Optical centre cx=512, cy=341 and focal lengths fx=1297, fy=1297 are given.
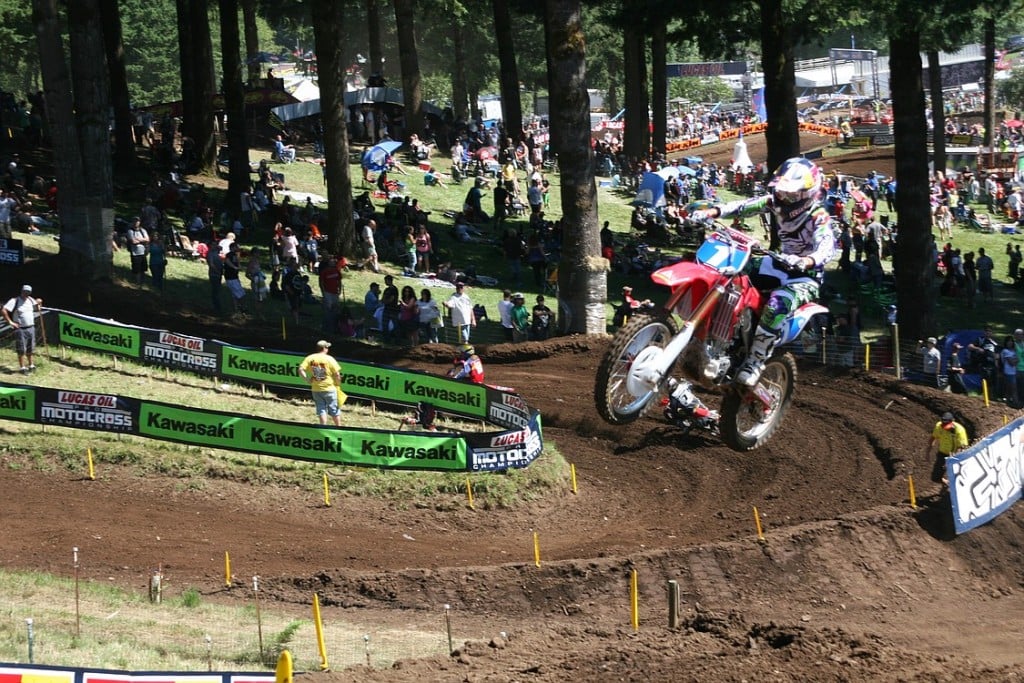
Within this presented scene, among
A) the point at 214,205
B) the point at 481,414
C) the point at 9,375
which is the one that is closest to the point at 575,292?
the point at 481,414

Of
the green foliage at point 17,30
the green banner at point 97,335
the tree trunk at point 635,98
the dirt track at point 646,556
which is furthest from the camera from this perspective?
the green foliage at point 17,30

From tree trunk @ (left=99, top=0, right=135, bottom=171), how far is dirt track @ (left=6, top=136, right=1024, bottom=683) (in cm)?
2089

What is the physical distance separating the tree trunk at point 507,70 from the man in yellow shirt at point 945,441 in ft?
92.5

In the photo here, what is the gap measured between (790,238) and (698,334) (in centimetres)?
154

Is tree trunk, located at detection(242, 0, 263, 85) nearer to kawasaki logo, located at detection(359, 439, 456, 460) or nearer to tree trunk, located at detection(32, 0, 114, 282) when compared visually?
tree trunk, located at detection(32, 0, 114, 282)

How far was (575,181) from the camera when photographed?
2595 centimetres

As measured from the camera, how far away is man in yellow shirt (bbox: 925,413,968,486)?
21672 mm

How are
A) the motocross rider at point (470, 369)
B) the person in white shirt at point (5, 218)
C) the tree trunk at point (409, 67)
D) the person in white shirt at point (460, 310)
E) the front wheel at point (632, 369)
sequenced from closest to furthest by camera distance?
the front wheel at point (632, 369)
the motocross rider at point (470, 369)
the person in white shirt at point (460, 310)
the person in white shirt at point (5, 218)
the tree trunk at point (409, 67)

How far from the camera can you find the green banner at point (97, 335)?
974 inches

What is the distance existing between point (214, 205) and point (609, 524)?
1971 centimetres

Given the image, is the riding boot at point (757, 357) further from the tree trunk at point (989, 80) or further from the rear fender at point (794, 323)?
the tree trunk at point (989, 80)

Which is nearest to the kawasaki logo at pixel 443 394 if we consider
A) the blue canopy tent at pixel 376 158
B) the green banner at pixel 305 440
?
the green banner at pixel 305 440

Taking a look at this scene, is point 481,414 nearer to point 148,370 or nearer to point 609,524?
point 609,524

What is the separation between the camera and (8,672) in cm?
1084
